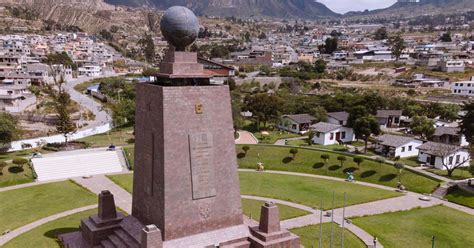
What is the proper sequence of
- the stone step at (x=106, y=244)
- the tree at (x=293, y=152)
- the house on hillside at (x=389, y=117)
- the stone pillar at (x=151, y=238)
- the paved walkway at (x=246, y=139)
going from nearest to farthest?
1. the stone pillar at (x=151, y=238)
2. the stone step at (x=106, y=244)
3. the tree at (x=293, y=152)
4. the paved walkway at (x=246, y=139)
5. the house on hillside at (x=389, y=117)

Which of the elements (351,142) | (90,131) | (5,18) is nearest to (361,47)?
(351,142)

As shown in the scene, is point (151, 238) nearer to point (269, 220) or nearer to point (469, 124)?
point (269, 220)

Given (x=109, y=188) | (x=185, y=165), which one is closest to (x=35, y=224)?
(x=109, y=188)

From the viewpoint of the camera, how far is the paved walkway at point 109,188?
96.4ft

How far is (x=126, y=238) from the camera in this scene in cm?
1920

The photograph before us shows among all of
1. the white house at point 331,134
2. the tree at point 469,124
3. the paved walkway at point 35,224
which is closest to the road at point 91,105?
the paved walkway at point 35,224

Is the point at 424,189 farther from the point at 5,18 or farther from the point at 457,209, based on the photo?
the point at 5,18

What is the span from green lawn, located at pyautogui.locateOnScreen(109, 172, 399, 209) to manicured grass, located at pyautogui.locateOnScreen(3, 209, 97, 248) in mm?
6888

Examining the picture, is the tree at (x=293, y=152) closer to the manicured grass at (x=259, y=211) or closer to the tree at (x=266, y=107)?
the manicured grass at (x=259, y=211)

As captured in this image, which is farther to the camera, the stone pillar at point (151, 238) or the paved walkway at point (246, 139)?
the paved walkway at point (246, 139)

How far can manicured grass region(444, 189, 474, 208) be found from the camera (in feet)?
102

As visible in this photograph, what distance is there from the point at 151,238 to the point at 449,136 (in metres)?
46.0

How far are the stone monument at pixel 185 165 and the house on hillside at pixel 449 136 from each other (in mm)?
38450

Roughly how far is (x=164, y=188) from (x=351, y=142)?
3818 centimetres
